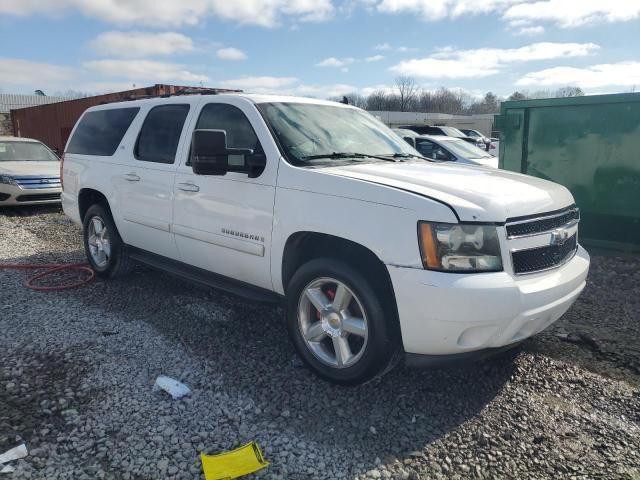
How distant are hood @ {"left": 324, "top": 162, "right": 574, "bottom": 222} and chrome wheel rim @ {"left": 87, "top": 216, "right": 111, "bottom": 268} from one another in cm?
326

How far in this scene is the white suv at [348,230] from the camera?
283cm

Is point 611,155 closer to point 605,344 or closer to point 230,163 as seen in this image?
point 605,344

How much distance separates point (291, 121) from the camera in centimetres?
396

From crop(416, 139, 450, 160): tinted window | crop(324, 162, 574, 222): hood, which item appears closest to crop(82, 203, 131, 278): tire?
crop(324, 162, 574, 222): hood

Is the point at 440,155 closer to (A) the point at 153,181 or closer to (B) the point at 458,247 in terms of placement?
(A) the point at 153,181

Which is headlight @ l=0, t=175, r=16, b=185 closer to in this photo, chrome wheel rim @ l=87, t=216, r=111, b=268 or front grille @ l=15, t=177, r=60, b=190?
front grille @ l=15, t=177, r=60, b=190

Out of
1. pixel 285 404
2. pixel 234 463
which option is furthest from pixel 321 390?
pixel 234 463

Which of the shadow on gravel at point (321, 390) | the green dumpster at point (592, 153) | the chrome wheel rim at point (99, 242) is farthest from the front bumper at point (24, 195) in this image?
the green dumpster at point (592, 153)

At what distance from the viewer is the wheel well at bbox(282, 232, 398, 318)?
3.14 metres

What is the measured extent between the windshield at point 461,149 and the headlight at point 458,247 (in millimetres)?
8148

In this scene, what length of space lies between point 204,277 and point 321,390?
153 centimetres

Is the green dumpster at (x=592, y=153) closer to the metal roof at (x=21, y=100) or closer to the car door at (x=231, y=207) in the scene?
the car door at (x=231, y=207)

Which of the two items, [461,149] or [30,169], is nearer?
[30,169]

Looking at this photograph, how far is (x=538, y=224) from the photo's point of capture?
3.06 m
